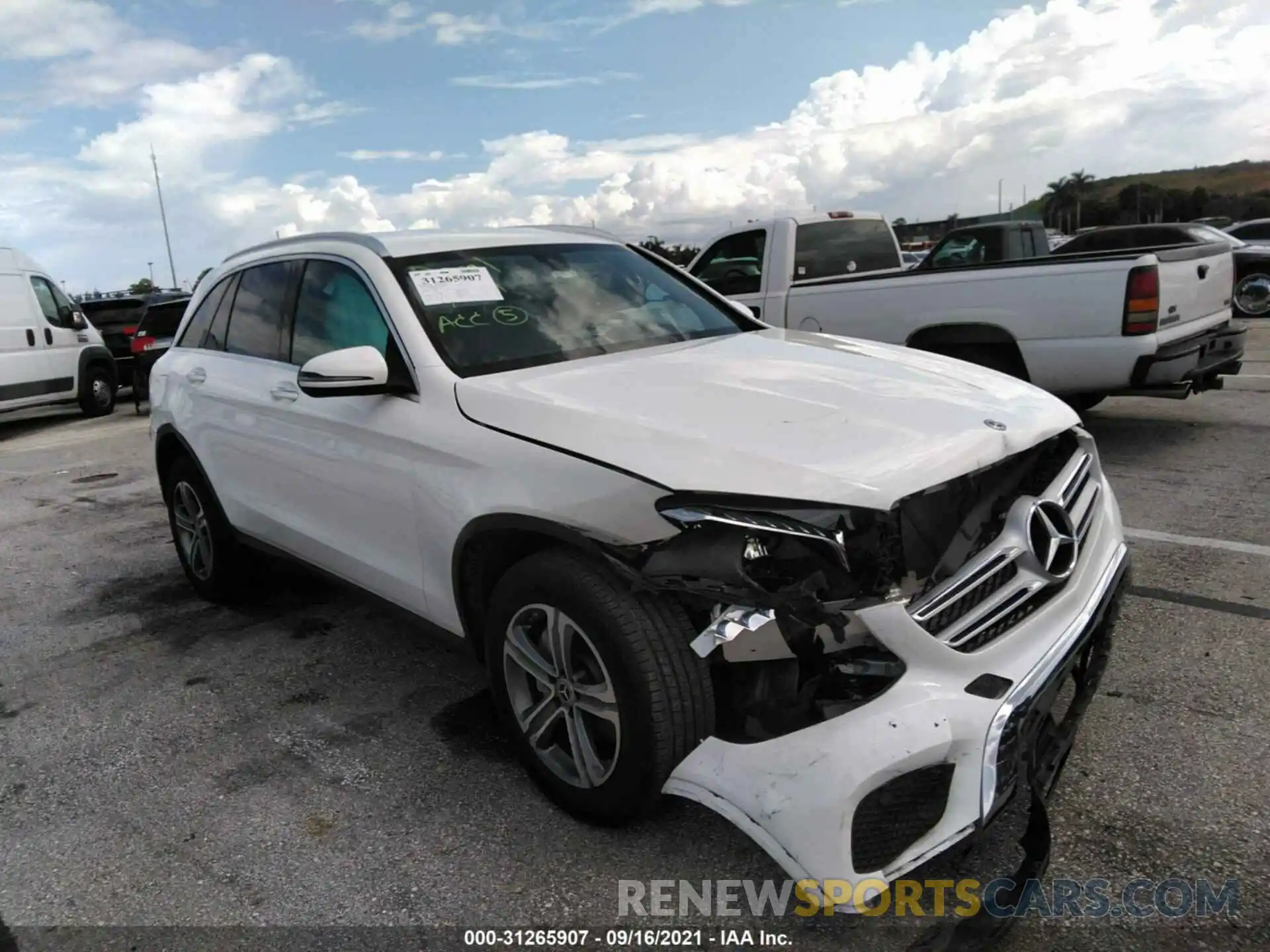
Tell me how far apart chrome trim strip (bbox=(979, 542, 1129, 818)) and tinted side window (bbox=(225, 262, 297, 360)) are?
3067mm

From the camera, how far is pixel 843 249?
29.0 ft

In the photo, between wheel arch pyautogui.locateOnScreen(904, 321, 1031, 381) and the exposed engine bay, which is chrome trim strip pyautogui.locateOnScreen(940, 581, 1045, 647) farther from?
wheel arch pyautogui.locateOnScreen(904, 321, 1031, 381)

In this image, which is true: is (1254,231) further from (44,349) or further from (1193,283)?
(44,349)

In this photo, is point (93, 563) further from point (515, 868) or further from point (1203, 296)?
point (1203, 296)

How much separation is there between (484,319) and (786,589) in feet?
5.42

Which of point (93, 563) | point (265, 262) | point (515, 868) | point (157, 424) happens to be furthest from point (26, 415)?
point (515, 868)

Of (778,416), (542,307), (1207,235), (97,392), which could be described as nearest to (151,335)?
(97,392)

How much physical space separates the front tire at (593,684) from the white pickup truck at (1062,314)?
4.70 meters

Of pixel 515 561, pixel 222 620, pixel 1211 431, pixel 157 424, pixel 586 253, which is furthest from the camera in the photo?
pixel 1211 431

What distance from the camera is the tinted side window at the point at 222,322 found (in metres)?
4.49

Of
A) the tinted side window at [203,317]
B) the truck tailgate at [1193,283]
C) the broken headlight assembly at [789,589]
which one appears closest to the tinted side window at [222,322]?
the tinted side window at [203,317]

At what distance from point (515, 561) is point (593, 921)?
39.1 inches

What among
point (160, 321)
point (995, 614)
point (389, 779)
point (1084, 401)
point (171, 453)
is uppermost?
point (160, 321)

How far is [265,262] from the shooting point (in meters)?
4.23
